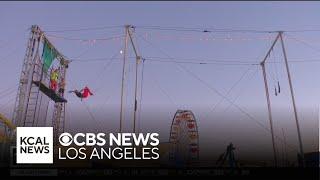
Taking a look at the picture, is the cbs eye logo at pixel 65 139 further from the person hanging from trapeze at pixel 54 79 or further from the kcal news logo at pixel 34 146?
the person hanging from trapeze at pixel 54 79

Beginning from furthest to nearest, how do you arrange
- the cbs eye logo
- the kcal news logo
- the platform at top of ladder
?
the platform at top of ladder, the cbs eye logo, the kcal news logo

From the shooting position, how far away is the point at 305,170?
19594mm

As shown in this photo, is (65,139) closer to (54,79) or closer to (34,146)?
(34,146)

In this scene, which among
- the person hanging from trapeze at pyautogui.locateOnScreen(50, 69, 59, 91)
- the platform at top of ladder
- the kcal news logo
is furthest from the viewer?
the person hanging from trapeze at pyautogui.locateOnScreen(50, 69, 59, 91)

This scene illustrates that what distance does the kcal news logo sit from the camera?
20.7 m

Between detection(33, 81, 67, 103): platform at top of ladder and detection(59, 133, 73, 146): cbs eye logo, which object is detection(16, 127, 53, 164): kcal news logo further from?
detection(33, 81, 67, 103): platform at top of ladder

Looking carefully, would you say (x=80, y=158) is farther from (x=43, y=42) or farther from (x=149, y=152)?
(x=43, y=42)

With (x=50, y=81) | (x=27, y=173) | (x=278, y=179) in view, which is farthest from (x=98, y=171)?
(x=50, y=81)

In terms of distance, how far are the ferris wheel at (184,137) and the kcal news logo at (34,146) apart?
1355 centimetres

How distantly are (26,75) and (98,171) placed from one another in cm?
1265

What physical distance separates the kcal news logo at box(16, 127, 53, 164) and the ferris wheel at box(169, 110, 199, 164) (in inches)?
533

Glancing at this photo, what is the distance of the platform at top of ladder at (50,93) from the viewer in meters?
28.9

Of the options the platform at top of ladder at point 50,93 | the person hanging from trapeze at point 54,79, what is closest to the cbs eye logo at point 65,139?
the platform at top of ladder at point 50,93

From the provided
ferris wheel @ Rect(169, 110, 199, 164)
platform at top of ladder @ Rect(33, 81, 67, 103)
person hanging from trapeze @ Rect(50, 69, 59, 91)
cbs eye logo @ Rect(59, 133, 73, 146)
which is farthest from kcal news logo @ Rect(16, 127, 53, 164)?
ferris wheel @ Rect(169, 110, 199, 164)
